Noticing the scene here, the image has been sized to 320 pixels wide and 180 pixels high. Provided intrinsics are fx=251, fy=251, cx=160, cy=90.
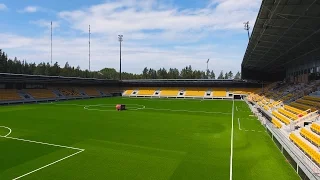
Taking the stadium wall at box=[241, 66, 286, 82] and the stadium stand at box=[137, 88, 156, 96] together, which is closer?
the stadium wall at box=[241, 66, 286, 82]

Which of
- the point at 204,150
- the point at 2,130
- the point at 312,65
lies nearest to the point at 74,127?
the point at 2,130

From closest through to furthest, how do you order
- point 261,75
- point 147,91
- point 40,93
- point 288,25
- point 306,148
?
1. point 306,148
2. point 288,25
3. point 40,93
4. point 261,75
5. point 147,91

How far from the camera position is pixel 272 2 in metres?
15.5

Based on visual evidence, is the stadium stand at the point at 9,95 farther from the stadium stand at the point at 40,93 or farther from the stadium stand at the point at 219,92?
the stadium stand at the point at 219,92

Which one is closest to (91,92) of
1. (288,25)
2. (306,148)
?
(288,25)

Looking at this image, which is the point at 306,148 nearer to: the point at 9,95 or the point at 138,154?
the point at 138,154

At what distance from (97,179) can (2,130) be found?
14504 mm

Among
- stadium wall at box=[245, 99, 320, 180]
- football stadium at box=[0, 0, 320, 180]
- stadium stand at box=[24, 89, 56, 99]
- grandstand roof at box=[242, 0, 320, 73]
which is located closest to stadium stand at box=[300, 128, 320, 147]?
football stadium at box=[0, 0, 320, 180]

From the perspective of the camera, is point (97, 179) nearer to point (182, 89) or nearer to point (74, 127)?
point (74, 127)

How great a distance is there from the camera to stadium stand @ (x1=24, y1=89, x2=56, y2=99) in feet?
178

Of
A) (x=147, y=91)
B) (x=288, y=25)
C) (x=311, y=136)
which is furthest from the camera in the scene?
(x=147, y=91)

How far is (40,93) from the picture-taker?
56.5m

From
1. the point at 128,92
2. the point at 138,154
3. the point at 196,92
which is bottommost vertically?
the point at 138,154

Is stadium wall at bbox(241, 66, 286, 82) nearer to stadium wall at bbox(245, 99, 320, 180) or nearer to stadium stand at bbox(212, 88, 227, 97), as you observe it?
stadium stand at bbox(212, 88, 227, 97)
